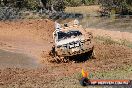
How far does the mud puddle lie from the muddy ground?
0.31 m

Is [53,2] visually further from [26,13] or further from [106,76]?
[106,76]

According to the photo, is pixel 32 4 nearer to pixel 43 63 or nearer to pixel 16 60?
pixel 16 60

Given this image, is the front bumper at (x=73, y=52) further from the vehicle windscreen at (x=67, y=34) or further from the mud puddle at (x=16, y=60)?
the mud puddle at (x=16, y=60)

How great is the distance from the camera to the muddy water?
2192 centimetres

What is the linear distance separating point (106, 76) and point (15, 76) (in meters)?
4.16

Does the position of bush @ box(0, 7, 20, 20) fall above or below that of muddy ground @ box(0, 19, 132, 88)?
below

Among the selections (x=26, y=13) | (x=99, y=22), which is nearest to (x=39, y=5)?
(x=26, y=13)

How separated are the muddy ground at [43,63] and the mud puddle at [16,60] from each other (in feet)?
1.03

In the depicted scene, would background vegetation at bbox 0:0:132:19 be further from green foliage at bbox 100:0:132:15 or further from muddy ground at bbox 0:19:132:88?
muddy ground at bbox 0:19:132:88

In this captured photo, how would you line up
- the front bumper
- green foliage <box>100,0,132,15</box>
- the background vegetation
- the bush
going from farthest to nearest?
green foliage <box>100,0,132,15</box> < the background vegetation < the bush < the front bumper

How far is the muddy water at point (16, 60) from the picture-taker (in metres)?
21.9

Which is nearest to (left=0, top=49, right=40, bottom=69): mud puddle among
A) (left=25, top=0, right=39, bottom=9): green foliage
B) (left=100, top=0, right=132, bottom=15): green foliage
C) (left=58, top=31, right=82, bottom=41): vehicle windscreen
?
(left=58, top=31, right=82, bottom=41): vehicle windscreen

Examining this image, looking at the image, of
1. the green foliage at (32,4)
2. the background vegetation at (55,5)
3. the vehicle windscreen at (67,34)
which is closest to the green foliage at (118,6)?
the background vegetation at (55,5)

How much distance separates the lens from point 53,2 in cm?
5709
